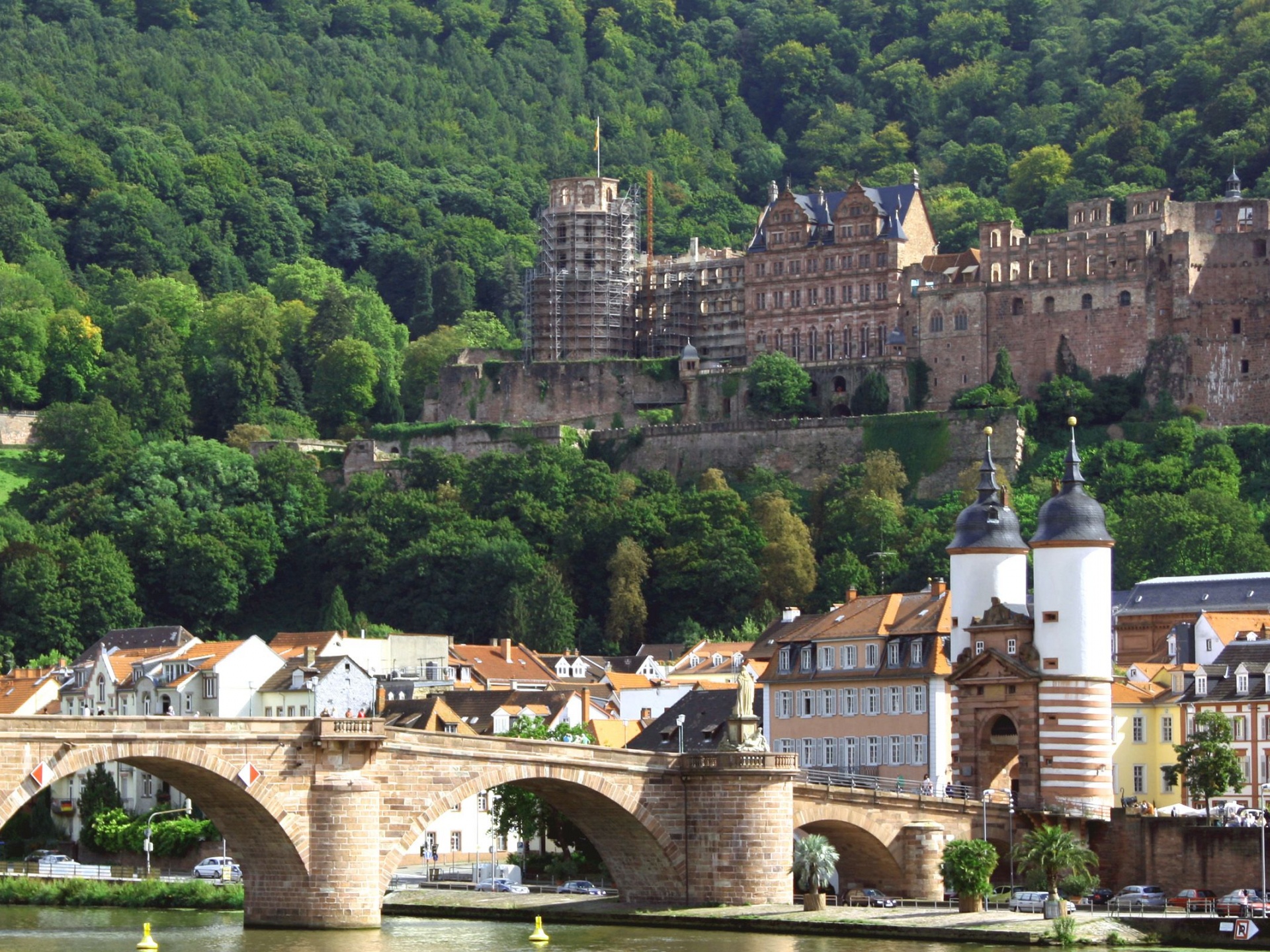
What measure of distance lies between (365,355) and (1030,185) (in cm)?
4413

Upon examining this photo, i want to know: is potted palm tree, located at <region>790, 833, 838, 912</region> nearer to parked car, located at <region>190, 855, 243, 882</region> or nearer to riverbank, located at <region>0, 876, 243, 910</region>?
riverbank, located at <region>0, 876, 243, 910</region>

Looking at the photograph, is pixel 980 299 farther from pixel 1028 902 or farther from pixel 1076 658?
pixel 1028 902

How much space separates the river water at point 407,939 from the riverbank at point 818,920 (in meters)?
0.37

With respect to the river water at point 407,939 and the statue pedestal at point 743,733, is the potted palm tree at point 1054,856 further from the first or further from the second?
the statue pedestal at point 743,733

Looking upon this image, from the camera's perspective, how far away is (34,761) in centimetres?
→ 6406

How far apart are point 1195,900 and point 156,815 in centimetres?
3533

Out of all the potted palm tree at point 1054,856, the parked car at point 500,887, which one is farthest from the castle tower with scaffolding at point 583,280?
the potted palm tree at point 1054,856

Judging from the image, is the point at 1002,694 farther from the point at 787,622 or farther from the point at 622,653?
the point at 622,653

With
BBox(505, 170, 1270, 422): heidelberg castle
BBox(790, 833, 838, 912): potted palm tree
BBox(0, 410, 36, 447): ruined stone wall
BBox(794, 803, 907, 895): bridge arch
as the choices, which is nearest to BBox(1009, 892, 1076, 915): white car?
BBox(794, 803, 907, 895): bridge arch

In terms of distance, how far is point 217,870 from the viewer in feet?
280

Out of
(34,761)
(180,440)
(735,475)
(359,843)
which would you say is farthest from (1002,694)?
(180,440)

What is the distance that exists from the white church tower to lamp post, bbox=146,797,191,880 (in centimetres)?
2448

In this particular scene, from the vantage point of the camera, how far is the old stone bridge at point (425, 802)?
65562 millimetres

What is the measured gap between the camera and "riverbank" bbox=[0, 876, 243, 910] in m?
79.5
